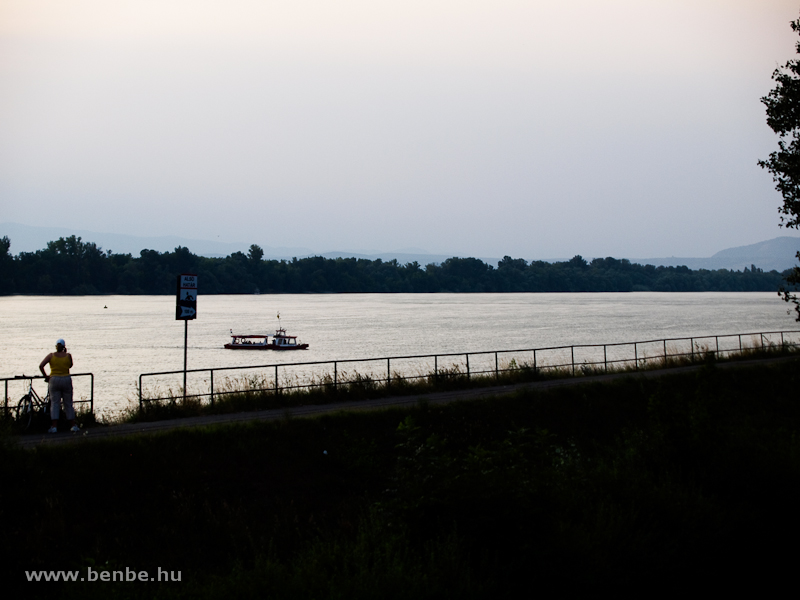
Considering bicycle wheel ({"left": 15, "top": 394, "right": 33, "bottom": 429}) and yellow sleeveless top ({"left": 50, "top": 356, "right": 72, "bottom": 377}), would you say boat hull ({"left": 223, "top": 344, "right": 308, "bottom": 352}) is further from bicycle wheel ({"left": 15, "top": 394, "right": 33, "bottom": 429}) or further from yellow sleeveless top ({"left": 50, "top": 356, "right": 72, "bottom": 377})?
yellow sleeveless top ({"left": 50, "top": 356, "right": 72, "bottom": 377})

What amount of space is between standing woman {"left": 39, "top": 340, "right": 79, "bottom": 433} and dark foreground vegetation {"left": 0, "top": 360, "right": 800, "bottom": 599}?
181 cm

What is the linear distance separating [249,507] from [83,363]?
176ft

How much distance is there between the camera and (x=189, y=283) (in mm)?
20453

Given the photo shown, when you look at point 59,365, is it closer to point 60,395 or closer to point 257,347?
point 60,395

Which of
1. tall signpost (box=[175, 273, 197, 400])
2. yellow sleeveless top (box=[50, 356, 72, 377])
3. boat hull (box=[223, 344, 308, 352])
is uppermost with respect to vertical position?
tall signpost (box=[175, 273, 197, 400])

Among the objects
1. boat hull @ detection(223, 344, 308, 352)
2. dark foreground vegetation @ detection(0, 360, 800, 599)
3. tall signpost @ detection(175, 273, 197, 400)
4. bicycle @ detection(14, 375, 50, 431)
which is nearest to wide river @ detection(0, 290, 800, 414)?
boat hull @ detection(223, 344, 308, 352)

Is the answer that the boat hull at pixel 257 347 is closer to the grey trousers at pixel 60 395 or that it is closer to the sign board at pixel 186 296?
the sign board at pixel 186 296

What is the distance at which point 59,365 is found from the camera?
53.8 ft

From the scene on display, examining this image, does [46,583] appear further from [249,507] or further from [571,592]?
[571,592]

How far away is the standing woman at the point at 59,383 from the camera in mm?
16359

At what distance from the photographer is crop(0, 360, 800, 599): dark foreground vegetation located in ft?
32.6

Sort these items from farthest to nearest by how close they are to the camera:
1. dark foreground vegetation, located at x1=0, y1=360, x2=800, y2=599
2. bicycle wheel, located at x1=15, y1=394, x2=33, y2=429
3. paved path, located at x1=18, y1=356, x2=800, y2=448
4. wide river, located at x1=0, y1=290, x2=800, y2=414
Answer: wide river, located at x1=0, y1=290, x2=800, y2=414 < bicycle wheel, located at x1=15, y1=394, x2=33, y2=429 < paved path, located at x1=18, y1=356, x2=800, y2=448 < dark foreground vegetation, located at x1=0, y1=360, x2=800, y2=599

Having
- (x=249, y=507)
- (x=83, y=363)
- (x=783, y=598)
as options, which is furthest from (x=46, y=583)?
(x=83, y=363)

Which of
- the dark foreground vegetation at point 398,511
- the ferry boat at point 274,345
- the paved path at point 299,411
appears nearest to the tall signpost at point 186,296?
the paved path at point 299,411
